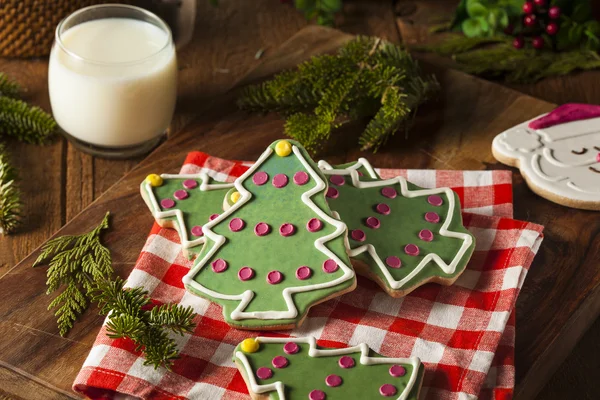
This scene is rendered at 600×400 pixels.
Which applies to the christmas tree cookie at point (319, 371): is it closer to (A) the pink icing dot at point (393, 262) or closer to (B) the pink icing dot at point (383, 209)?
(A) the pink icing dot at point (393, 262)

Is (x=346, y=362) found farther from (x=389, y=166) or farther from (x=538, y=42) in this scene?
(x=538, y=42)

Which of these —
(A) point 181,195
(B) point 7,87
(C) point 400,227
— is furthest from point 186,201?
(B) point 7,87

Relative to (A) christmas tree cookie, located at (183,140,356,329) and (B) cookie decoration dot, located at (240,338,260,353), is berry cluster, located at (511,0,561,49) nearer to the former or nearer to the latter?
(A) christmas tree cookie, located at (183,140,356,329)

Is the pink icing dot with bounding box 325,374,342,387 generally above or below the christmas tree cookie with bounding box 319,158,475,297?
below

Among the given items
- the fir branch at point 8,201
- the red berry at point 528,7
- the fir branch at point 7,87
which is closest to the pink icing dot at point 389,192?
the fir branch at point 8,201

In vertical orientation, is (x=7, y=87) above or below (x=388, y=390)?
below

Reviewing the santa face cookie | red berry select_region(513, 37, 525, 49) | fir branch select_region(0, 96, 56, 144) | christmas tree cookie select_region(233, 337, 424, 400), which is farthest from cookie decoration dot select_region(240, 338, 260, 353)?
red berry select_region(513, 37, 525, 49)

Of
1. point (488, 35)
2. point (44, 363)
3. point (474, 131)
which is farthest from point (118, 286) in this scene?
point (488, 35)
